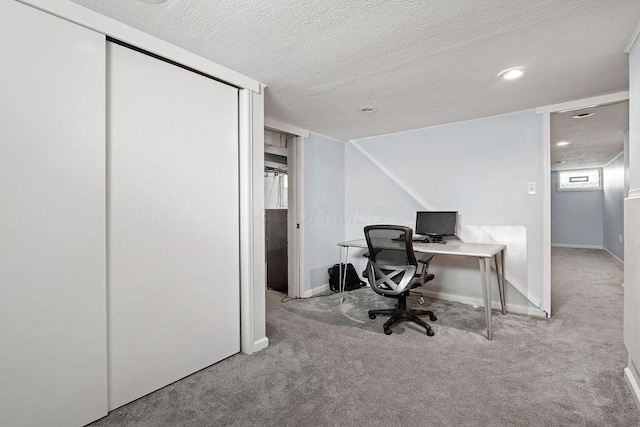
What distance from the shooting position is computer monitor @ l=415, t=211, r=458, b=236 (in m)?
3.55

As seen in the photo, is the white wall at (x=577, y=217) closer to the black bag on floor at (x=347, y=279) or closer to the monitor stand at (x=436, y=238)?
the monitor stand at (x=436, y=238)

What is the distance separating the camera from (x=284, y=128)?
3678mm

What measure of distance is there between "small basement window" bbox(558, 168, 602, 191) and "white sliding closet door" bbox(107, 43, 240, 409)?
9.71 m

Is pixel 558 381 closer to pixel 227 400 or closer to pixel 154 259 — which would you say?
pixel 227 400

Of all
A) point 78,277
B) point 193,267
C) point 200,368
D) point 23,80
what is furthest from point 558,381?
point 23,80

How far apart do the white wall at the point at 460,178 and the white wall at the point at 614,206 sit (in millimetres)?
3831

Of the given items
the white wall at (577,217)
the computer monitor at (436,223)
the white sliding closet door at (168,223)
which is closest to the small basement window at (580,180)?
the white wall at (577,217)

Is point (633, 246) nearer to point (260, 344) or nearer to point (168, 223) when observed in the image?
point (260, 344)

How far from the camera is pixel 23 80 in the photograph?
56.6 inches

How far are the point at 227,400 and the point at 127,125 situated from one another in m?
1.78

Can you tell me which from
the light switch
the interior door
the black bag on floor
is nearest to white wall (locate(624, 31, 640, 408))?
the light switch

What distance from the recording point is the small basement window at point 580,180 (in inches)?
315

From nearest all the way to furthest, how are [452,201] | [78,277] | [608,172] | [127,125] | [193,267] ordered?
[78,277], [127,125], [193,267], [452,201], [608,172]

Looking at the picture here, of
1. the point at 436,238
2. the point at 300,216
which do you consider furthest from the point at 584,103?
the point at 300,216
